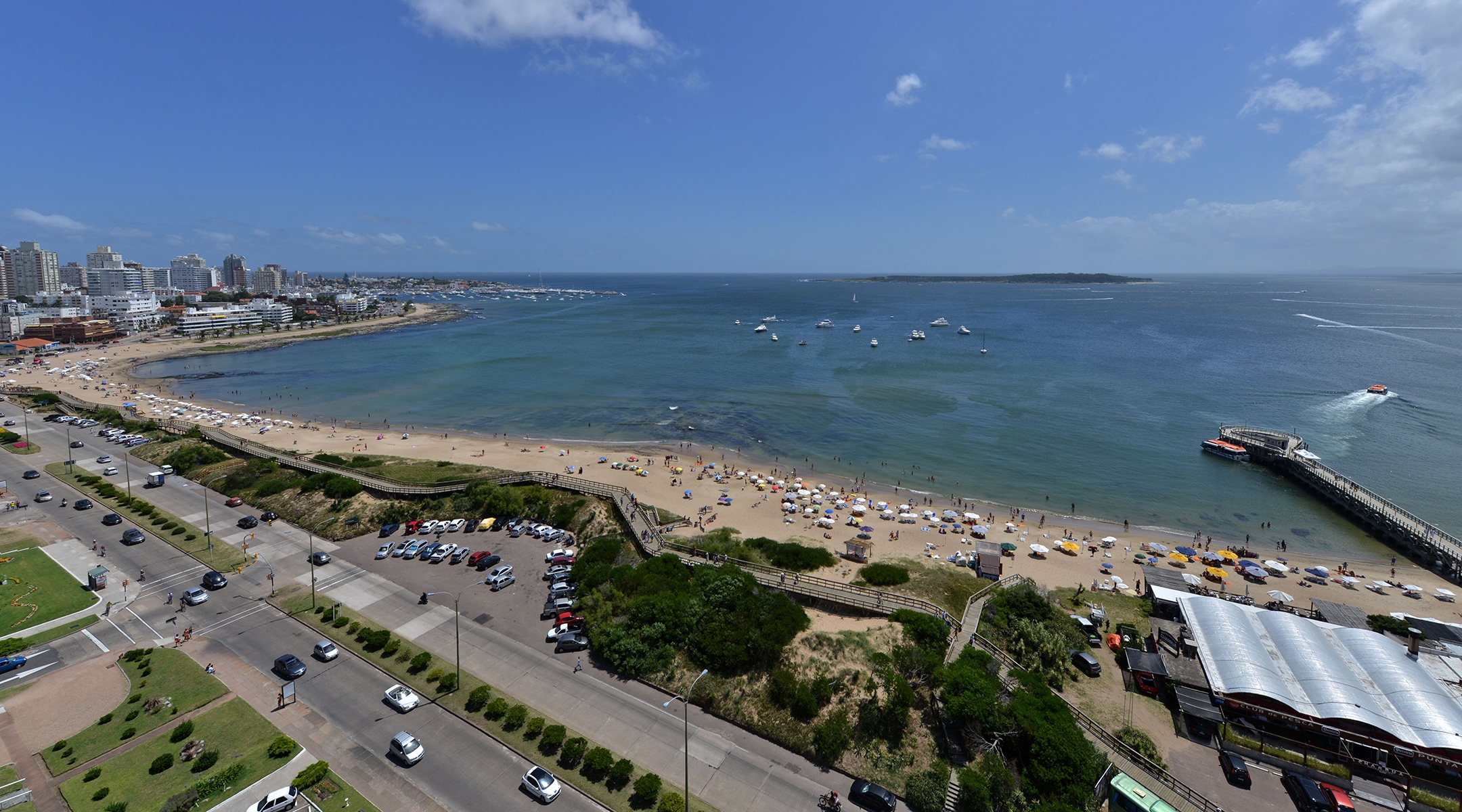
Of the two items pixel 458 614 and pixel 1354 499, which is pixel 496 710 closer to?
pixel 458 614

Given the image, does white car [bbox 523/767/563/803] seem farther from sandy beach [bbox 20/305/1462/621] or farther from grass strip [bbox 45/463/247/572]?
grass strip [bbox 45/463/247/572]

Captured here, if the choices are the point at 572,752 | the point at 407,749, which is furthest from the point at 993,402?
the point at 407,749

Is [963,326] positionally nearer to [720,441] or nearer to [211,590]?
[720,441]

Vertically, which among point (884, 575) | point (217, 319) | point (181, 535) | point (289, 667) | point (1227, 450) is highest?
point (217, 319)

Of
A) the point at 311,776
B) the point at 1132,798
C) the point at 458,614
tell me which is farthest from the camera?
the point at 458,614

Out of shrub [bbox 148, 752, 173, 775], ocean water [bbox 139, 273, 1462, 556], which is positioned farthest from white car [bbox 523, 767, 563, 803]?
ocean water [bbox 139, 273, 1462, 556]

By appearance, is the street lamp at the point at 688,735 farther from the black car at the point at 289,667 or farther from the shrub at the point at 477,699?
the black car at the point at 289,667

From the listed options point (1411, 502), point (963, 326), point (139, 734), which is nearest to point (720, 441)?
point (139, 734)
